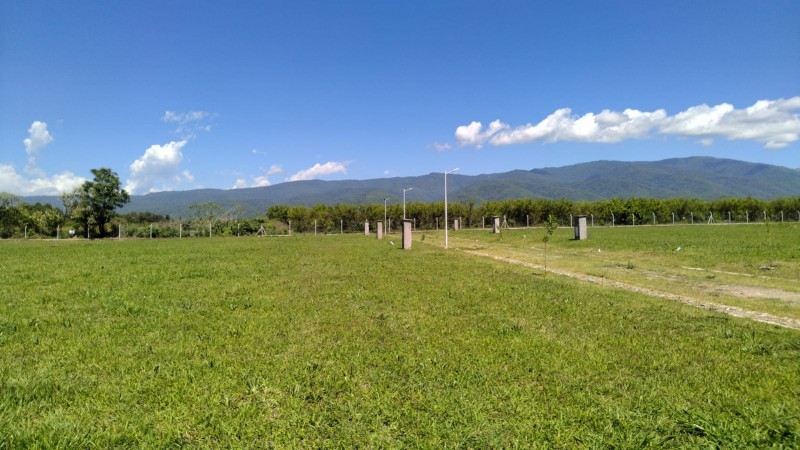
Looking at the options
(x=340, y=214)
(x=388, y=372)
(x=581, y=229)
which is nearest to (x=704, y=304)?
(x=388, y=372)

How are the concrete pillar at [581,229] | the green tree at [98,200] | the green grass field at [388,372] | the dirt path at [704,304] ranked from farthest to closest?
the green tree at [98,200]
the concrete pillar at [581,229]
the dirt path at [704,304]
the green grass field at [388,372]

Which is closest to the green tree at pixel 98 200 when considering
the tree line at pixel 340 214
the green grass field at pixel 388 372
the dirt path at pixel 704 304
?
A: the tree line at pixel 340 214

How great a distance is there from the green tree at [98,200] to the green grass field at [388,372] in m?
44.7

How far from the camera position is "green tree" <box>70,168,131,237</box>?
1817 inches

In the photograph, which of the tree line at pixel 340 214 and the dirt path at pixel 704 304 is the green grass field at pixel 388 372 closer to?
the dirt path at pixel 704 304

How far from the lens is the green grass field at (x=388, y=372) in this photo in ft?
11.7

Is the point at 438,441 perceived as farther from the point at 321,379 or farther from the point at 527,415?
the point at 321,379

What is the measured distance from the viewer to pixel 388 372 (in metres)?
4.92

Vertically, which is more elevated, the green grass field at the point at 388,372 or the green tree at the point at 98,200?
the green tree at the point at 98,200

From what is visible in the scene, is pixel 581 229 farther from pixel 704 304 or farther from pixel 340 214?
pixel 340 214

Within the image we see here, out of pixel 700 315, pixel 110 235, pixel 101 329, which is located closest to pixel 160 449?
pixel 101 329

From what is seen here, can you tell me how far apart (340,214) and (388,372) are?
54967 mm

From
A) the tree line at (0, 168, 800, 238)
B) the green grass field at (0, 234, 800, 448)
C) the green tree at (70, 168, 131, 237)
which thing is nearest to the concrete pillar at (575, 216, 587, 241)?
the green grass field at (0, 234, 800, 448)

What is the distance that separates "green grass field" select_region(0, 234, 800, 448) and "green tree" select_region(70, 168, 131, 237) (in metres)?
44.7
